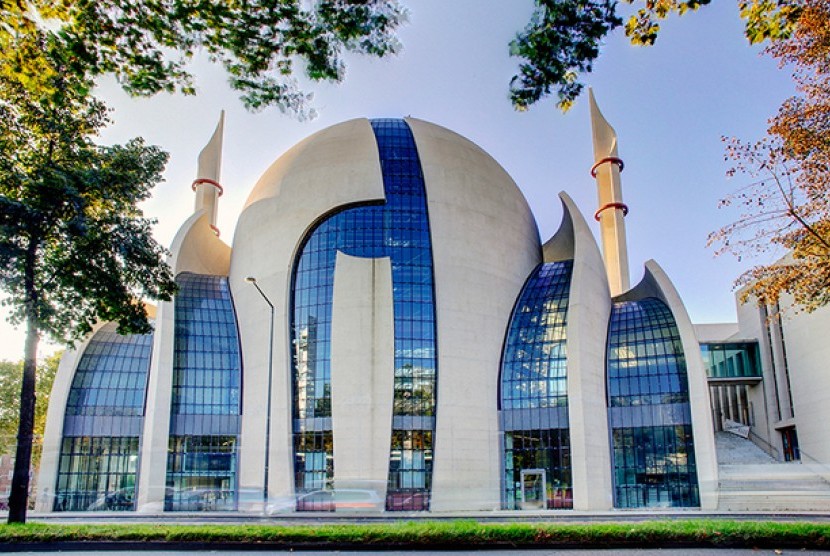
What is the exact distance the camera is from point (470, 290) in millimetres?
A: 38969

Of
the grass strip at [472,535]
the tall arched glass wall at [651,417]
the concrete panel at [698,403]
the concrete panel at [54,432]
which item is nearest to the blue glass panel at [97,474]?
the concrete panel at [54,432]

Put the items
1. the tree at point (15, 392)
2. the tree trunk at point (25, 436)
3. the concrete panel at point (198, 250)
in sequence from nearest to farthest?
1. the tree trunk at point (25, 436)
2. the concrete panel at point (198, 250)
3. the tree at point (15, 392)

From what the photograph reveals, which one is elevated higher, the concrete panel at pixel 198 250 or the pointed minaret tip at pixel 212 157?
the pointed minaret tip at pixel 212 157

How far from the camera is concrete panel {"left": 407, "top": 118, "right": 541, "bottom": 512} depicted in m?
35.4

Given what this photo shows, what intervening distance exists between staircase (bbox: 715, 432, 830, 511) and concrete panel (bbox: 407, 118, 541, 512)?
11829 mm

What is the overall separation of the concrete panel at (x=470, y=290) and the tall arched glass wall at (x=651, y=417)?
6.54 metres

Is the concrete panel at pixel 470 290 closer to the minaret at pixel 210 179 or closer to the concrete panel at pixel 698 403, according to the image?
the concrete panel at pixel 698 403

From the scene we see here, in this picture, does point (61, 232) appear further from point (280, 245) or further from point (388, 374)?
point (280, 245)

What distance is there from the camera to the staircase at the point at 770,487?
31.9 metres

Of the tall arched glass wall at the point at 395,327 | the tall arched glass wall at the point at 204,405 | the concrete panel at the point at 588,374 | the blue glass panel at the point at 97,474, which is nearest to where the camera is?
the concrete panel at the point at 588,374

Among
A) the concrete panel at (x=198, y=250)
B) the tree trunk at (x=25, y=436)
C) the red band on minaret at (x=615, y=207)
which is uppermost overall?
the red band on minaret at (x=615, y=207)

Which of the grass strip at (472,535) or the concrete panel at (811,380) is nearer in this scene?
the grass strip at (472,535)

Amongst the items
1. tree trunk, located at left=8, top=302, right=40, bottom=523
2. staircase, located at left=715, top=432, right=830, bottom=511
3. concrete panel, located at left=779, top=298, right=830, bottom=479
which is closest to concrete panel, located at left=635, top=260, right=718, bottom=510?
staircase, located at left=715, top=432, right=830, bottom=511

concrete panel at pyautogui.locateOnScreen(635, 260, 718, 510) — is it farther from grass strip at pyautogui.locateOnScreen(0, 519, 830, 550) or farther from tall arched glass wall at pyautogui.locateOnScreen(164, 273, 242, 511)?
tall arched glass wall at pyautogui.locateOnScreen(164, 273, 242, 511)
